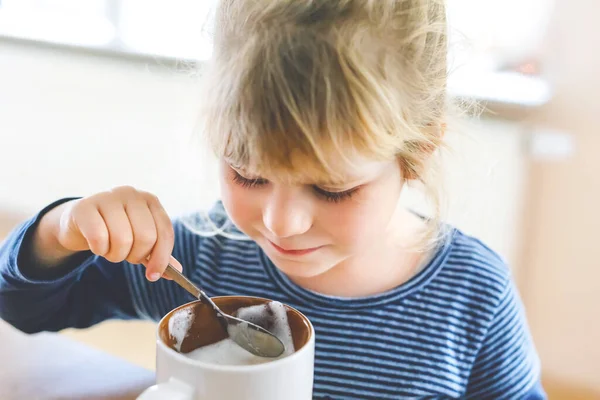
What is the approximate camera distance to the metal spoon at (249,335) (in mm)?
522

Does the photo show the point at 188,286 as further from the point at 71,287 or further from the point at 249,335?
the point at 71,287

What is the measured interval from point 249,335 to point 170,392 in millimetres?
108

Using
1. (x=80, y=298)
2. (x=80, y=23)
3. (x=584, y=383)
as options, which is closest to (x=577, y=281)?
(x=584, y=383)

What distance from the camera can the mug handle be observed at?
0.42m

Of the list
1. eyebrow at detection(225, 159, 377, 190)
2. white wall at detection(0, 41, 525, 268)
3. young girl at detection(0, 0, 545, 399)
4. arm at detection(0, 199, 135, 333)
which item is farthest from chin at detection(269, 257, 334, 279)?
white wall at detection(0, 41, 525, 268)

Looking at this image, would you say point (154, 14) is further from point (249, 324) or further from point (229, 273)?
point (249, 324)

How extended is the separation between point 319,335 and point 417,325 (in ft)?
0.37

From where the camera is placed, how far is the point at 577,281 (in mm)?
1613

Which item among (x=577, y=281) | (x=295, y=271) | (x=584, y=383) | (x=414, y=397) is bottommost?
(x=584, y=383)

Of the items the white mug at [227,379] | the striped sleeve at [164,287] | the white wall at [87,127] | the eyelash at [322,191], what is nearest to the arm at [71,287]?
the striped sleeve at [164,287]

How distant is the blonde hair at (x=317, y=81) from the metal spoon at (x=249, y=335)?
0.43ft

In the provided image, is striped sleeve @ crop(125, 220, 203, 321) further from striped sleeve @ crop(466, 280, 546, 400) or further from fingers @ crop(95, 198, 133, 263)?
striped sleeve @ crop(466, 280, 546, 400)

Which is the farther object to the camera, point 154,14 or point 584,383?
point 154,14

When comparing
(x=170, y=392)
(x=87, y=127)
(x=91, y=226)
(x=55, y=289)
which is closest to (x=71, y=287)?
(x=55, y=289)
